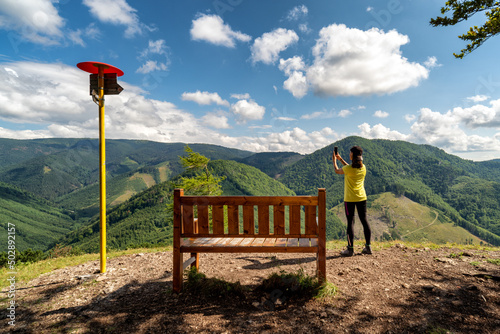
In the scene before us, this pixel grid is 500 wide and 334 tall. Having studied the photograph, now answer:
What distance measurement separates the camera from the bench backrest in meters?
3.63

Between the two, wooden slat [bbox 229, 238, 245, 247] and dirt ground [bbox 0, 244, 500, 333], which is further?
wooden slat [bbox 229, 238, 245, 247]

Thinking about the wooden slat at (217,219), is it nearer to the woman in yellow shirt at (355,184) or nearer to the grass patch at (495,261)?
the woman in yellow shirt at (355,184)

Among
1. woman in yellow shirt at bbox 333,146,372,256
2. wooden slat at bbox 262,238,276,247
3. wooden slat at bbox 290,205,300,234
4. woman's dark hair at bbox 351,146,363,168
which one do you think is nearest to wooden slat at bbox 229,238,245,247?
wooden slat at bbox 262,238,276,247

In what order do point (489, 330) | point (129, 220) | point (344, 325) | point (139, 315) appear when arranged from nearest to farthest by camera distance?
1. point (489, 330)
2. point (344, 325)
3. point (139, 315)
4. point (129, 220)

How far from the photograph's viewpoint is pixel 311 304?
11.1ft

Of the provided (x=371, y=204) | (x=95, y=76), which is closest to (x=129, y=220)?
(x=95, y=76)

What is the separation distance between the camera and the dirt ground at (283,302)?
2945 mm

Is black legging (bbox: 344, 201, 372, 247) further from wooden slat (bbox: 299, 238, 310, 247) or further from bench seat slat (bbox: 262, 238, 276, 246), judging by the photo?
bench seat slat (bbox: 262, 238, 276, 246)

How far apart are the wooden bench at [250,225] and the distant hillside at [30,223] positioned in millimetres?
169197

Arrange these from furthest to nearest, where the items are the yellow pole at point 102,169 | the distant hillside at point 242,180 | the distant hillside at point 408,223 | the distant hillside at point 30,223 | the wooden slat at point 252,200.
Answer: the distant hillside at point 242,180, the distant hillside at point 30,223, the distant hillside at point 408,223, the yellow pole at point 102,169, the wooden slat at point 252,200

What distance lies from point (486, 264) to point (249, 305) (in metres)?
4.57

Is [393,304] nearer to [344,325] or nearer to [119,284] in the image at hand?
[344,325]

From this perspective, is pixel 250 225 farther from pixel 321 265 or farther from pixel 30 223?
pixel 30 223

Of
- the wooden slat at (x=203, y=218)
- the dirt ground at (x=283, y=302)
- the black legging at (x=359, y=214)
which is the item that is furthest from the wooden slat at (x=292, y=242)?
the black legging at (x=359, y=214)
